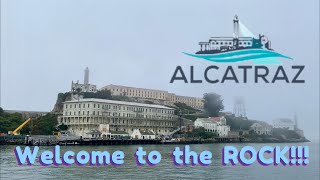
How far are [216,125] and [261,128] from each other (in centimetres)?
795

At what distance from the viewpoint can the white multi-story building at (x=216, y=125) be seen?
54.2 metres

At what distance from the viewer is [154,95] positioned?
6606cm

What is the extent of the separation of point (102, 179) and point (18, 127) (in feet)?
102

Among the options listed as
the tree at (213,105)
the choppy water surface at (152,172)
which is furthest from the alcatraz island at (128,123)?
the choppy water surface at (152,172)

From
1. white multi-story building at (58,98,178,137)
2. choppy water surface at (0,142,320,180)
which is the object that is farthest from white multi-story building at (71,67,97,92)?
choppy water surface at (0,142,320,180)

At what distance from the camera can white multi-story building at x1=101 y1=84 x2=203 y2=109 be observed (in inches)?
2403

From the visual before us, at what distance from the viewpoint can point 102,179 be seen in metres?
11.3

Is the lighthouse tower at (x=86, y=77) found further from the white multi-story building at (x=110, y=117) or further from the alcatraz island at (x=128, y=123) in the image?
the white multi-story building at (x=110, y=117)

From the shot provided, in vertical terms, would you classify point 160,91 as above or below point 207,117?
above

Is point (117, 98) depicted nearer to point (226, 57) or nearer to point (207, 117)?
point (207, 117)

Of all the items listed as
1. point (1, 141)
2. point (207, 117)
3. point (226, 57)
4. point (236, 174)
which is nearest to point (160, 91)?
point (207, 117)

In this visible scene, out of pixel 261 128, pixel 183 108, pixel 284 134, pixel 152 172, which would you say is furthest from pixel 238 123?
pixel 152 172

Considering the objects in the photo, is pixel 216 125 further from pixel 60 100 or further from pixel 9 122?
pixel 9 122

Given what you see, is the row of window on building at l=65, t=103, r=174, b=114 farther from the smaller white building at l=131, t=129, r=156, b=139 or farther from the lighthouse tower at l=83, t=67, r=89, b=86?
the lighthouse tower at l=83, t=67, r=89, b=86
